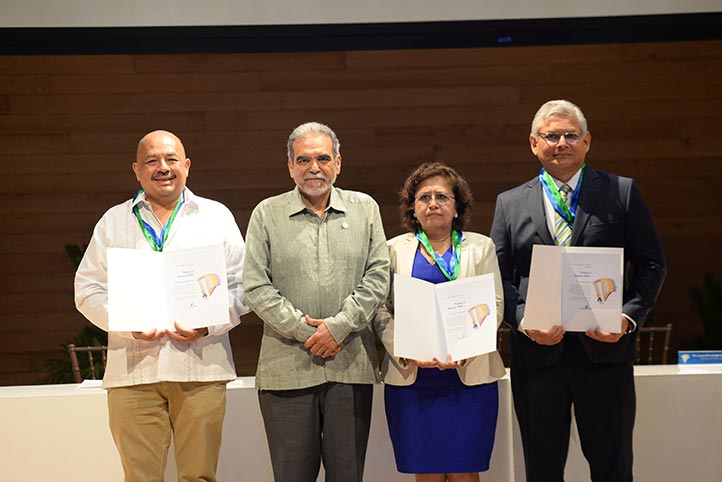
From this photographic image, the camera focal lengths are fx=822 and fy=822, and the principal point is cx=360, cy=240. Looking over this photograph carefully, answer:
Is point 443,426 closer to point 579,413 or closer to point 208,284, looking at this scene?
point 579,413

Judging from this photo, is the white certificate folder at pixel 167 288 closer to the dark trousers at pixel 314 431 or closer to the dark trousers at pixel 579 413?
the dark trousers at pixel 314 431

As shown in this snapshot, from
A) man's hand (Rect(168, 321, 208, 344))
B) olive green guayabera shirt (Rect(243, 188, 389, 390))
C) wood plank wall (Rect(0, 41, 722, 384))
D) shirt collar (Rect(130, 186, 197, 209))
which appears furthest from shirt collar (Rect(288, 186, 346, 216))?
wood plank wall (Rect(0, 41, 722, 384))

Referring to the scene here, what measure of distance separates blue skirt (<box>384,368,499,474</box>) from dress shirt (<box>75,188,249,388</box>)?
26.9 inches

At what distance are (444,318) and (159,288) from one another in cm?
102

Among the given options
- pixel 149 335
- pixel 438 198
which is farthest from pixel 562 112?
pixel 149 335

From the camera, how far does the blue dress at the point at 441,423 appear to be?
303cm

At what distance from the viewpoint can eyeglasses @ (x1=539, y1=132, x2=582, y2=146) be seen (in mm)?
2977

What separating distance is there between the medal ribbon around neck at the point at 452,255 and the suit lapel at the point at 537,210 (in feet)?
0.93

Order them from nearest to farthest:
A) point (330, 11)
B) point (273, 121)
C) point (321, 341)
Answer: point (321, 341)
point (330, 11)
point (273, 121)

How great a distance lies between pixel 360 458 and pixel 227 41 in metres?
2.74

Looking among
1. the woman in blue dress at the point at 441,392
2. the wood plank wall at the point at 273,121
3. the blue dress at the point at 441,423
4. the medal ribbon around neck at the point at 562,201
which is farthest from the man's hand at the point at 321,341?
the wood plank wall at the point at 273,121

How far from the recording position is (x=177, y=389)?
9.66 feet

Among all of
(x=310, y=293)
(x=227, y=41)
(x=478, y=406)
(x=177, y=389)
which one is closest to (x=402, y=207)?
(x=310, y=293)

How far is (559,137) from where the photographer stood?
2.98 meters
